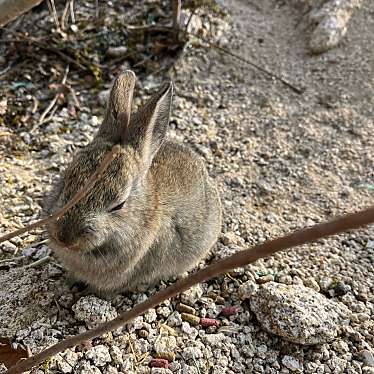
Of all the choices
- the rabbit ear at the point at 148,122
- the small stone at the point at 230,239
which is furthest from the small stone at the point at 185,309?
the rabbit ear at the point at 148,122

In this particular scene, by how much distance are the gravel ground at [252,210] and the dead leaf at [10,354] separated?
9 centimetres

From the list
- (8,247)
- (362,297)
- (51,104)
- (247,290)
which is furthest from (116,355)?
(51,104)

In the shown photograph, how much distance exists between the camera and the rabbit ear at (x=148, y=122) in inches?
135

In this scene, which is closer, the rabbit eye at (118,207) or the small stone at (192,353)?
the rabbit eye at (118,207)

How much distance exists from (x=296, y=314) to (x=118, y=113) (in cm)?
177

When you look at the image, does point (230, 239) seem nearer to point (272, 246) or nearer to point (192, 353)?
point (192, 353)

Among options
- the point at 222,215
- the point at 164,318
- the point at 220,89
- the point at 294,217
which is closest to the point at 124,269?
the point at 164,318

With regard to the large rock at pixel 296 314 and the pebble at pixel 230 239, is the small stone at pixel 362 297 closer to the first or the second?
the large rock at pixel 296 314

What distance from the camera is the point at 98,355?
331cm

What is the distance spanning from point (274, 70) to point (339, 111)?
98 centimetres

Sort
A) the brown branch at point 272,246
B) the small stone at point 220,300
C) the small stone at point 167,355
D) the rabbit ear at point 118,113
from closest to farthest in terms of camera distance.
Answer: the brown branch at point 272,246, the small stone at point 167,355, the rabbit ear at point 118,113, the small stone at point 220,300

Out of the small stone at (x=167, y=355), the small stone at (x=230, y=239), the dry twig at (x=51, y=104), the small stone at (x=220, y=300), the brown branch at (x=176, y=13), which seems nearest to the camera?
the small stone at (x=167, y=355)

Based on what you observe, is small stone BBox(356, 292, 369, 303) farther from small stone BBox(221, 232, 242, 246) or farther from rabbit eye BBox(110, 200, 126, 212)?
rabbit eye BBox(110, 200, 126, 212)

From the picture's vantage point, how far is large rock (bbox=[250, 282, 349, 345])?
348 centimetres
